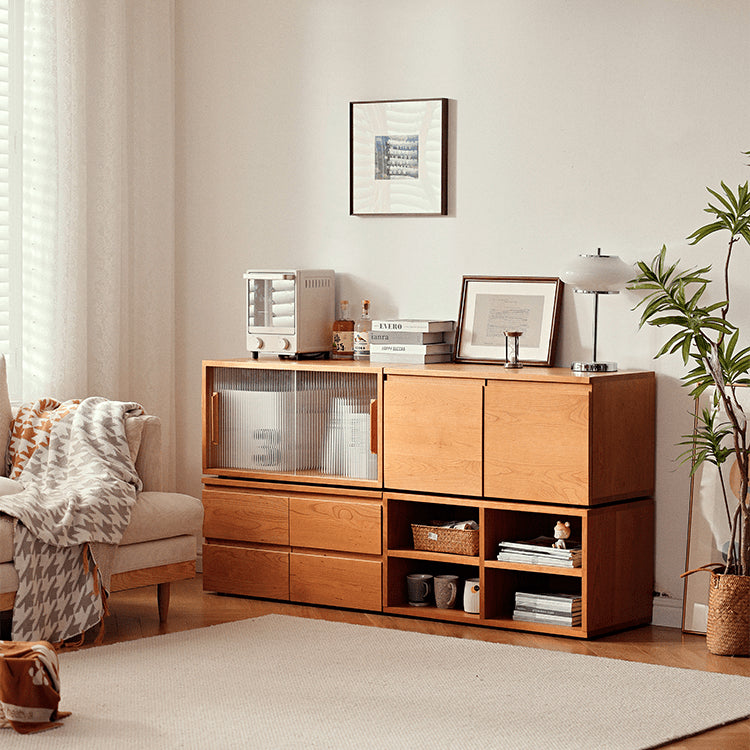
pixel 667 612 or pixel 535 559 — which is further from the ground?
pixel 535 559

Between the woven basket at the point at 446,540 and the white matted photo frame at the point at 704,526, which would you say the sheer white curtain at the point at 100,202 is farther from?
the white matted photo frame at the point at 704,526

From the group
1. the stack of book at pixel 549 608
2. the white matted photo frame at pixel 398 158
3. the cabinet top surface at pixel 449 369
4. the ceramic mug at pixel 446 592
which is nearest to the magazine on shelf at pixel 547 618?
the stack of book at pixel 549 608

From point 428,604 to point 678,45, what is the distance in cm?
225

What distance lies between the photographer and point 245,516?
17.2ft

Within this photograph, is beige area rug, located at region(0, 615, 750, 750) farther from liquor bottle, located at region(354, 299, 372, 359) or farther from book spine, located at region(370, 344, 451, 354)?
liquor bottle, located at region(354, 299, 372, 359)

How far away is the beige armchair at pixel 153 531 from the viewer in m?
4.53

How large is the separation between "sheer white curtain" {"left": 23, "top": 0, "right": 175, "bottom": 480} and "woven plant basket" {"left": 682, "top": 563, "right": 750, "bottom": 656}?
261 cm

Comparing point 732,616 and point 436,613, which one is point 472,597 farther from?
point 732,616

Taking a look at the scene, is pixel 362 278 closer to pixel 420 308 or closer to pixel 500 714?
pixel 420 308

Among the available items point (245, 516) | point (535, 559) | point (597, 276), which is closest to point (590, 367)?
point (597, 276)

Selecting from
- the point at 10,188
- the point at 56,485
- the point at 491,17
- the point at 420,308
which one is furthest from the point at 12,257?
the point at 491,17

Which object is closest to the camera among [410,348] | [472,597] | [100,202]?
[472,597]

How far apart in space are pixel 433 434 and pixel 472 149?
1185 millimetres

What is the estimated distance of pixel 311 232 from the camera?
562 centimetres
